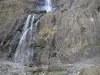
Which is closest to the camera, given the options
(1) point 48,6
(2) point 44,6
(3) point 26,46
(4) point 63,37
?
(4) point 63,37

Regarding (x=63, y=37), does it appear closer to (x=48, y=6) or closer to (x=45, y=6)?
(x=48, y=6)

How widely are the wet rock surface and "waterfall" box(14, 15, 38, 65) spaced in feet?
1.72

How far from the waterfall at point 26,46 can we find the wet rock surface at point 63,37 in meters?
0.52

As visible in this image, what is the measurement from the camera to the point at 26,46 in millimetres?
24875

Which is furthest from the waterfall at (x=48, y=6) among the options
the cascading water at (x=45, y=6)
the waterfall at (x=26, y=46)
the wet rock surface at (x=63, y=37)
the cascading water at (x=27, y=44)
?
the waterfall at (x=26, y=46)

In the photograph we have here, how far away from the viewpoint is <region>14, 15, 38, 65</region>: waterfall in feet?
78.4

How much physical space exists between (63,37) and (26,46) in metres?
3.89

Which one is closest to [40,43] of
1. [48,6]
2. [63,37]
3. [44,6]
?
[63,37]

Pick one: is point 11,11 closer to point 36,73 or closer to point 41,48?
point 41,48

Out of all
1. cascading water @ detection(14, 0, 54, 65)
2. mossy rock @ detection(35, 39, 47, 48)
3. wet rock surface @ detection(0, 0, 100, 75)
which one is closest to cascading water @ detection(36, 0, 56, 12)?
wet rock surface @ detection(0, 0, 100, 75)

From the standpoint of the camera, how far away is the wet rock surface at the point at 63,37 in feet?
71.8

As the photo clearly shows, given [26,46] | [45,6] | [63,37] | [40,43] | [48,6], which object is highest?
[45,6]

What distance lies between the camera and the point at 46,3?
33906mm

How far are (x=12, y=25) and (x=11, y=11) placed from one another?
273 cm
